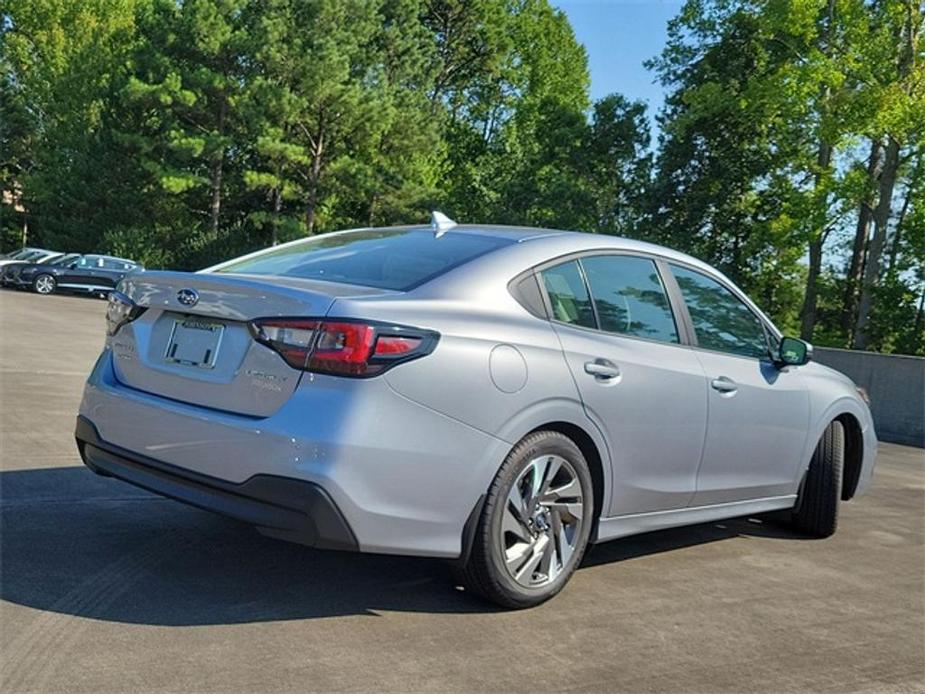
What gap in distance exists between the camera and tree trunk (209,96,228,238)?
38062 mm

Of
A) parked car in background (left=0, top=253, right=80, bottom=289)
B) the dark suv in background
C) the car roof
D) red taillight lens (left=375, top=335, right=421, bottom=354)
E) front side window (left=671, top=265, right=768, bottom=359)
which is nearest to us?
red taillight lens (left=375, top=335, right=421, bottom=354)

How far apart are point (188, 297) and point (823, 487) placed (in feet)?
13.0

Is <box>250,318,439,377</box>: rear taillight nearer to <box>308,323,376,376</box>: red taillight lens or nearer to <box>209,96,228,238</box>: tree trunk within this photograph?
<box>308,323,376,376</box>: red taillight lens

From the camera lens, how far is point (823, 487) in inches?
227

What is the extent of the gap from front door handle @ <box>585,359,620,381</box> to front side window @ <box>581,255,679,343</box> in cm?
22

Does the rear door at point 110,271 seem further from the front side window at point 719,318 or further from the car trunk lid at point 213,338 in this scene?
the car trunk lid at point 213,338

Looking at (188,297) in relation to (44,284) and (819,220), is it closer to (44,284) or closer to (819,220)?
(819,220)

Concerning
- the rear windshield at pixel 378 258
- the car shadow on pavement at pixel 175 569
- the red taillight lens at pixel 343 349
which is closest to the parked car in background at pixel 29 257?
the car shadow on pavement at pixel 175 569

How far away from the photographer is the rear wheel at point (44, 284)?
101 feet

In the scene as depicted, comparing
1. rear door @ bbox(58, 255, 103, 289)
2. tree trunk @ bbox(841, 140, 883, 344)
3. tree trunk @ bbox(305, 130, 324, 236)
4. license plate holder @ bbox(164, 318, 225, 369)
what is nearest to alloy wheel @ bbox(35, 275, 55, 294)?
rear door @ bbox(58, 255, 103, 289)

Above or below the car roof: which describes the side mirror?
below

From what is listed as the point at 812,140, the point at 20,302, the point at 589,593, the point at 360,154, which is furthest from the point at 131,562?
the point at 360,154

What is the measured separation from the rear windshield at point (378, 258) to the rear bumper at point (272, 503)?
3.10ft

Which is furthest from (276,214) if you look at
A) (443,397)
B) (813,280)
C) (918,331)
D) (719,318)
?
(443,397)
